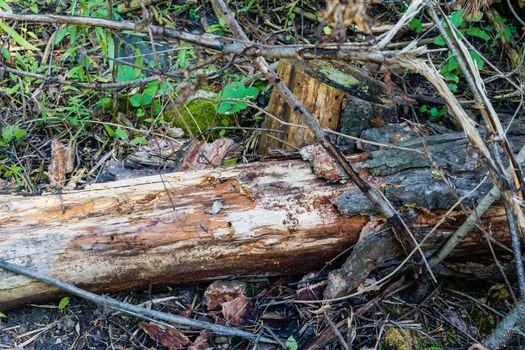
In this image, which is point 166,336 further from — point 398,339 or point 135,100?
point 135,100

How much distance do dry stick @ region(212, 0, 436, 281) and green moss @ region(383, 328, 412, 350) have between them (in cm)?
31

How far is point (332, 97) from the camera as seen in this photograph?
292 cm

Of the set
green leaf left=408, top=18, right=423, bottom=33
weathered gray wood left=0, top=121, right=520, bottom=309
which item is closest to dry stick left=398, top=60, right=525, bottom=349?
weathered gray wood left=0, top=121, right=520, bottom=309

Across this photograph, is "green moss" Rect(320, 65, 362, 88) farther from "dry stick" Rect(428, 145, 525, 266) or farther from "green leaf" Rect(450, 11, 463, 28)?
"dry stick" Rect(428, 145, 525, 266)

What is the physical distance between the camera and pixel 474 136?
5.60 ft

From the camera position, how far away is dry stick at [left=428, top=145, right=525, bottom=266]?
2084 millimetres

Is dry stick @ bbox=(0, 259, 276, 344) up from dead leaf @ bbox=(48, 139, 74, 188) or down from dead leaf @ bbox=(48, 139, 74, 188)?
down

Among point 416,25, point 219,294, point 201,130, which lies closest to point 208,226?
point 219,294

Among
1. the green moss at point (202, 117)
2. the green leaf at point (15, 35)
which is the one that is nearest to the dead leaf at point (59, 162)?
the green leaf at point (15, 35)

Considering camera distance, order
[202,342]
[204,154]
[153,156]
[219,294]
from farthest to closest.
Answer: [153,156] → [204,154] → [219,294] → [202,342]

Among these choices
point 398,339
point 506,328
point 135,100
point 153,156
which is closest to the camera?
point 506,328

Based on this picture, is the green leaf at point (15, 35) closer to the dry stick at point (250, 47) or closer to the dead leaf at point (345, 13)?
the dry stick at point (250, 47)

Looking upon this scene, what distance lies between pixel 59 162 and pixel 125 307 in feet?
4.22

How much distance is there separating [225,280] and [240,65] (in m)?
1.89
